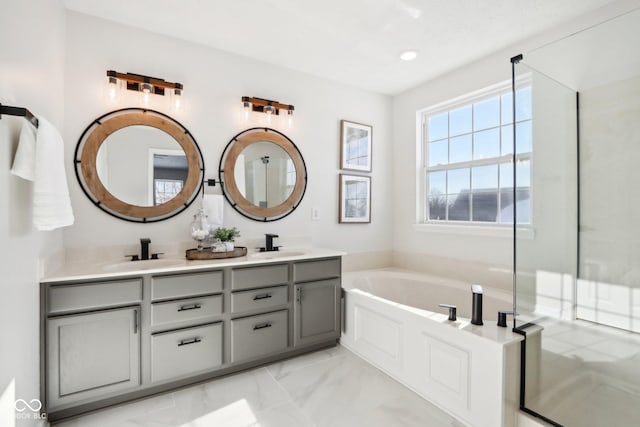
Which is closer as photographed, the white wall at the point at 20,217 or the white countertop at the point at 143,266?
the white wall at the point at 20,217

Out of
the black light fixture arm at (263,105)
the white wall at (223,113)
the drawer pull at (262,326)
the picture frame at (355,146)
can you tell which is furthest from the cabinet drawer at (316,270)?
the black light fixture arm at (263,105)

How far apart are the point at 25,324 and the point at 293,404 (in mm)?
1422

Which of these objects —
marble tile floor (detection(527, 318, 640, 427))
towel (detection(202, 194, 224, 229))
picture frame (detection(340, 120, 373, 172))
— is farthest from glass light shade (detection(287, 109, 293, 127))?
marble tile floor (detection(527, 318, 640, 427))

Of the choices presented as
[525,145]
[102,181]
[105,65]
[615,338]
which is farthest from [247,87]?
[615,338]

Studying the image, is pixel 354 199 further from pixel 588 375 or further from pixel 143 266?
pixel 588 375

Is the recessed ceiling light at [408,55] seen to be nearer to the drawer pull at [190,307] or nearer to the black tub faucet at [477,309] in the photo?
the black tub faucet at [477,309]

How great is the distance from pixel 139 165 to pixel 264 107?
3.75ft

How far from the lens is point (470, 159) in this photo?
297 centimetres

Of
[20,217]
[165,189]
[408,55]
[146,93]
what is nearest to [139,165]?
[165,189]

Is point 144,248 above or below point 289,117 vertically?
below

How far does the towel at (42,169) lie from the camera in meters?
1.24

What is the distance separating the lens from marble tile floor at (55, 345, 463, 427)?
1.74 meters

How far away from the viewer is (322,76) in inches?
123

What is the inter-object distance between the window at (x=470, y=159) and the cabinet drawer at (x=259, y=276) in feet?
5.92
